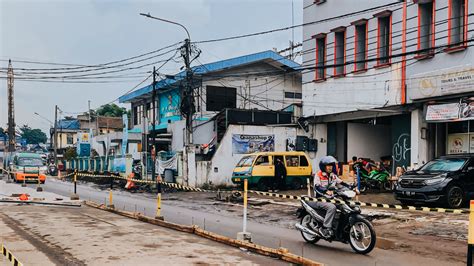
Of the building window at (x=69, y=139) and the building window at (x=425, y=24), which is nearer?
the building window at (x=425, y=24)

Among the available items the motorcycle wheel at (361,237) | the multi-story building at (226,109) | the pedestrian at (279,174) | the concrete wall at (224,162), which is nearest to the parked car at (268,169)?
the pedestrian at (279,174)

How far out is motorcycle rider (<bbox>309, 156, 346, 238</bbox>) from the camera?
8984mm

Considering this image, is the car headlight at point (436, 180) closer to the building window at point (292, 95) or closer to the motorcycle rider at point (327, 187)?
the motorcycle rider at point (327, 187)

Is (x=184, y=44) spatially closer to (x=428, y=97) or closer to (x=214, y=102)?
(x=214, y=102)

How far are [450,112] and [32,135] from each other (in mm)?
108473

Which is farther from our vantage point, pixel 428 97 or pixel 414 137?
pixel 414 137

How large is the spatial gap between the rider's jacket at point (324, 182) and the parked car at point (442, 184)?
243 inches

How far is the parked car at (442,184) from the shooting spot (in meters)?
14.1

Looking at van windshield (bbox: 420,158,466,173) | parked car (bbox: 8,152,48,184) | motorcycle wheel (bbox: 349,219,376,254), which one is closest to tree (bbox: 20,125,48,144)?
parked car (bbox: 8,152,48,184)

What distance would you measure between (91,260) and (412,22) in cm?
1727

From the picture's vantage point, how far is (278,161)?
22.7 metres

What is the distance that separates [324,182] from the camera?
9.43 meters

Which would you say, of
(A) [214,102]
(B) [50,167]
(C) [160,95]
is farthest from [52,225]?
(B) [50,167]

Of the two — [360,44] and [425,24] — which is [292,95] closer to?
[360,44]
